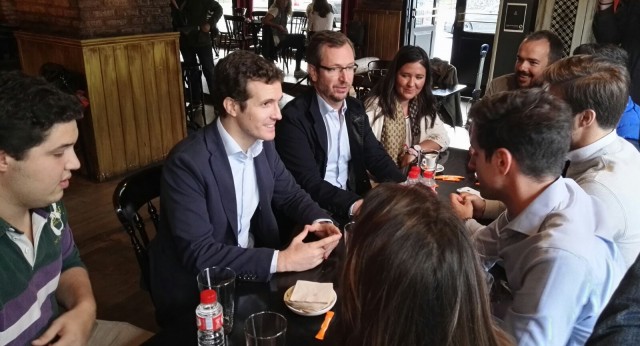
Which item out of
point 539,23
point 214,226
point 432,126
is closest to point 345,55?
point 432,126

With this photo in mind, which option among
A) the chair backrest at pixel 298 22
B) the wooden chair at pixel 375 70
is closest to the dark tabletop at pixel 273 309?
the wooden chair at pixel 375 70

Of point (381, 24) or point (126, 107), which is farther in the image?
point (381, 24)

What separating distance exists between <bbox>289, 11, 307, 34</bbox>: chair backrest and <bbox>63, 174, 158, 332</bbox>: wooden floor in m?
7.21

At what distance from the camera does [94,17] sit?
385 cm

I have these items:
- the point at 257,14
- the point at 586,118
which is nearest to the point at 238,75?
the point at 586,118

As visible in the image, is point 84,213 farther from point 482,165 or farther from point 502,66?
point 502,66

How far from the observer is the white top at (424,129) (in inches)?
112

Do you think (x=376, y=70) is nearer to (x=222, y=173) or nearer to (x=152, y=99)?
(x=152, y=99)

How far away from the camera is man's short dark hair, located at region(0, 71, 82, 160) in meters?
1.18

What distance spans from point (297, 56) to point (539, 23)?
4353mm

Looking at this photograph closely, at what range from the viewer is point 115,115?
412 cm

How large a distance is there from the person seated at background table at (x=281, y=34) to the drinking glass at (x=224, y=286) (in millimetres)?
7465

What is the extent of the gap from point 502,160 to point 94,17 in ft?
11.8

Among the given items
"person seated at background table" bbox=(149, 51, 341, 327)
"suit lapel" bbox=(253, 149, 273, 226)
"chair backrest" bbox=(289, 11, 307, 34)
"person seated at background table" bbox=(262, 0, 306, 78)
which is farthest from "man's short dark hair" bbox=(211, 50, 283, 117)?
"chair backrest" bbox=(289, 11, 307, 34)
